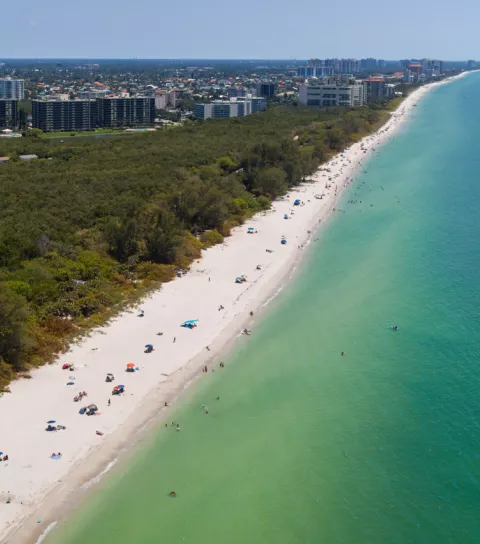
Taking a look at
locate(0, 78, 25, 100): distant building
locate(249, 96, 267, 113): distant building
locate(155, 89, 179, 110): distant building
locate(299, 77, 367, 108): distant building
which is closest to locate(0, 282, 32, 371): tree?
locate(249, 96, 267, 113): distant building

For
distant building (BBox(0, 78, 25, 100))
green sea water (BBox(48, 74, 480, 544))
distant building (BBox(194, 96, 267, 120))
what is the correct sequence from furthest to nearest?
1. distant building (BBox(0, 78, 25, 100))
2. distant building (BBox(194, 96, 267, 120))
3. green sea water (BBox(48, 74, 480, 544))

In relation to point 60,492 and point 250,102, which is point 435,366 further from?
point 250,102

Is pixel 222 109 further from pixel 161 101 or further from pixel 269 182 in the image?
pixel 269 182

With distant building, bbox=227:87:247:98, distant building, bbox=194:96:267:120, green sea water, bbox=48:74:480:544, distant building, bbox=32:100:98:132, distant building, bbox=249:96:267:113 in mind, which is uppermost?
distant building, bbox=227:87:247:98

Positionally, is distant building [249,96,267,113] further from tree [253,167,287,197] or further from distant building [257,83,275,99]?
tree [253,167,287,197]

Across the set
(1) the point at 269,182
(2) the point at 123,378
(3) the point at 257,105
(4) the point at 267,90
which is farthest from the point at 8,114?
(2) the point at 123,378

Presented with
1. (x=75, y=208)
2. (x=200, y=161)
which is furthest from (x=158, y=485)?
(x=200, y=161)
